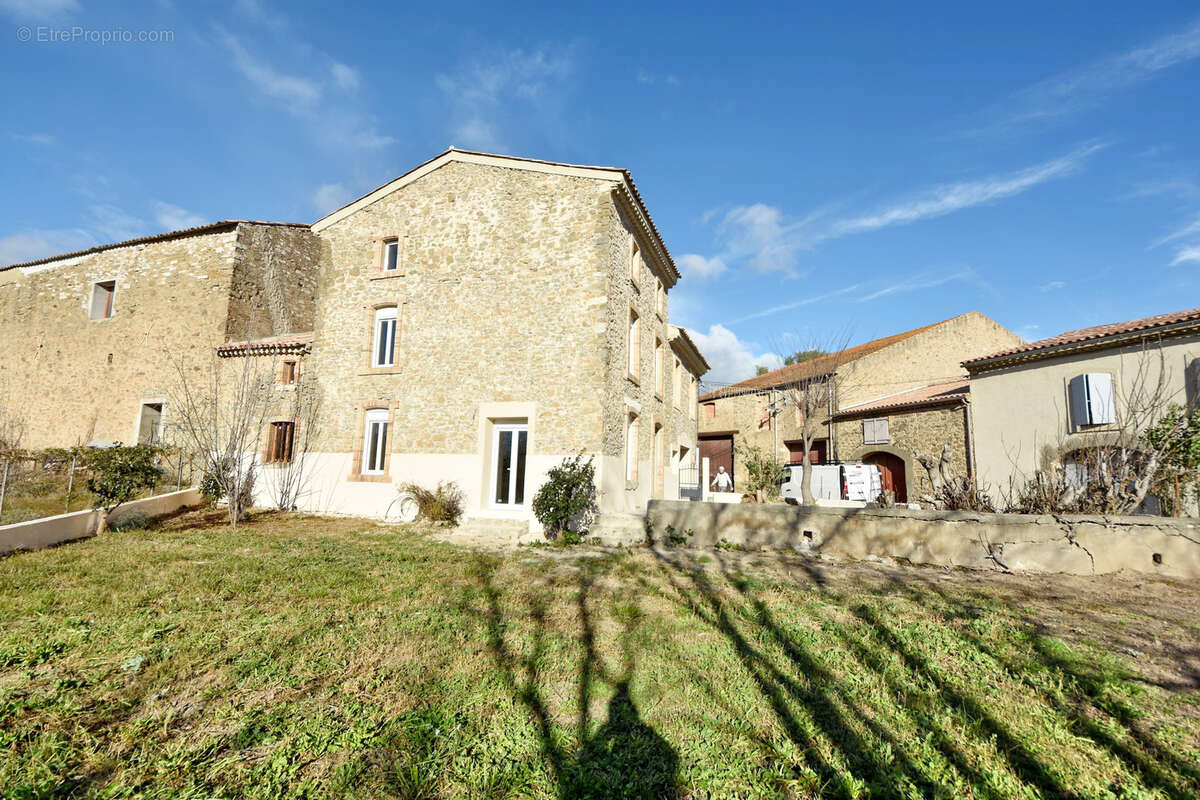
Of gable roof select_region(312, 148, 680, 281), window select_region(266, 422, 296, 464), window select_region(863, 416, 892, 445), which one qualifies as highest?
gable roof select_region(312, 148, 680, 281)

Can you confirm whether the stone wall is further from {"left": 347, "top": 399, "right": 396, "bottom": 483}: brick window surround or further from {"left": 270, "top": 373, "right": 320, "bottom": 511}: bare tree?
{"left": 270, "top": 373, "right": 320, "bottom": 511}: bare tree

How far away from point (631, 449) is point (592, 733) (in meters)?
9.20

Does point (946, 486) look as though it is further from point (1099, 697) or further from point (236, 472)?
point (236, 472)

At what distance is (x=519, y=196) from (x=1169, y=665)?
37.7 feet

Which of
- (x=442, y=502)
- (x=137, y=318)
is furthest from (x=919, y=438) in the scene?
(x=137, y=318)

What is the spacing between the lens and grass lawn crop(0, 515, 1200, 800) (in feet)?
8.15

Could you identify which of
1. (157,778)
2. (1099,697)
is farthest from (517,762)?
(1099,697)

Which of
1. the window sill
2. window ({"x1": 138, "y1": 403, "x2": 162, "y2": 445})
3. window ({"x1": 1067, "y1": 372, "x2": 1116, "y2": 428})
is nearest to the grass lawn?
the window sill

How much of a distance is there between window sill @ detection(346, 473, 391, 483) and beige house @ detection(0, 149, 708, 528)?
3cm

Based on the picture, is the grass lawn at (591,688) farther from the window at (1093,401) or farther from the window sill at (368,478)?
the window at (1093,401)

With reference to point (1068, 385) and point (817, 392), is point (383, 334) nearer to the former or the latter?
point (817, 392)

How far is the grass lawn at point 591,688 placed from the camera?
2.48 metres

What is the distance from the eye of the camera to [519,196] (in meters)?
11.3

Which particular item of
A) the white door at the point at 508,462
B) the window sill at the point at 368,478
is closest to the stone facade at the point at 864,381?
the white door at the point at 508,462
